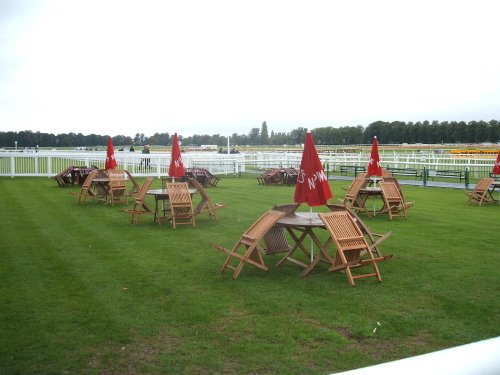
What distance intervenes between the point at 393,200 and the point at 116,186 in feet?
25.2

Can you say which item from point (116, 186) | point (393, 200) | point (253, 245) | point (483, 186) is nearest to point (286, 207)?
point (253, 245)

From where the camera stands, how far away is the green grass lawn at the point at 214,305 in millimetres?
4523

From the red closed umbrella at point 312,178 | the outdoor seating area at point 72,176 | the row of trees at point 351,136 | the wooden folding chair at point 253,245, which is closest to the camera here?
the wooden folding chair at point 253,245

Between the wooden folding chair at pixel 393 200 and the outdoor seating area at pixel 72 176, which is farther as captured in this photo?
the outdoor seating area at pixel 72 176

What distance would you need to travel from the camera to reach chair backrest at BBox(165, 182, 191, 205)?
11547mm

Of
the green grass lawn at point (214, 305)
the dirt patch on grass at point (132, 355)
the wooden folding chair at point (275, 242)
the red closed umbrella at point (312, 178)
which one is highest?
the red closed umbrella at point (312, 178)

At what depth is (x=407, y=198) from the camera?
57.8 feet

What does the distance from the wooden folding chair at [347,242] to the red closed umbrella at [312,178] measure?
0.33 m

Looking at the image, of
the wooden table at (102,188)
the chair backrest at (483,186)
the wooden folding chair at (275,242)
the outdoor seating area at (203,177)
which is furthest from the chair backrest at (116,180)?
the chair backrest at (483,186)

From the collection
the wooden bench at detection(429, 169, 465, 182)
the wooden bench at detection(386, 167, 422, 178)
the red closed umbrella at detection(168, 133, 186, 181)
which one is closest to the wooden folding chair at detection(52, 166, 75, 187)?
the red closed umbrella at detection(168, 133, 186, 181)

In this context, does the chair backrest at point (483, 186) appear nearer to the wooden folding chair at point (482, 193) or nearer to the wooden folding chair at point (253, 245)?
the wooden folding chair at point (482, 193)

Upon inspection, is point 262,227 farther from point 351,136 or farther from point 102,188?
point 351,136

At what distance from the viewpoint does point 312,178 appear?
759cm

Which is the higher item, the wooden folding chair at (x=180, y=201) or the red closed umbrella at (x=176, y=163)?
the red closed umbrella at (x=176, y=163)
